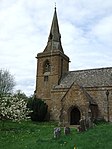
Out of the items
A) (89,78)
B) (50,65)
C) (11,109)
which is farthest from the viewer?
(50,65)

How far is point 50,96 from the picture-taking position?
41125 millimetres

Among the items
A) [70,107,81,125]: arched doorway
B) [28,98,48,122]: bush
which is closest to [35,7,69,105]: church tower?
[28,98,48,122]: bush

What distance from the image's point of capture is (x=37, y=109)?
3784 centimetres

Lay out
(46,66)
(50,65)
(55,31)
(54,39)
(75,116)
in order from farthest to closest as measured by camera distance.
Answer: (55,31), (54,39), (46,66), (50,65), (75,116)

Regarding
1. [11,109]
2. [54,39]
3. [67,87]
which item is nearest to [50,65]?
[54,39]

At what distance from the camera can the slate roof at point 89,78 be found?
37584mm

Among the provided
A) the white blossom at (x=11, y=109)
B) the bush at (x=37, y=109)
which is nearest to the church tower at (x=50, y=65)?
Result: the bush at (x=37, y=109)

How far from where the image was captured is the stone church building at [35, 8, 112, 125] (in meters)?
34.5

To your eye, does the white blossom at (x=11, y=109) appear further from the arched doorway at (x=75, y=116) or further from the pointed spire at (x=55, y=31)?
the pointed spire at (x=55, y=31)

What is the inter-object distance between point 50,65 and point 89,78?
24.6 feet

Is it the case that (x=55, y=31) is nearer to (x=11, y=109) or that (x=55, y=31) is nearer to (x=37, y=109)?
(x=37, y=109)

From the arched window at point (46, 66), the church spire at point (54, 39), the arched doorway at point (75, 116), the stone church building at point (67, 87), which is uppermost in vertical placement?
the church spire at point (54, 39)

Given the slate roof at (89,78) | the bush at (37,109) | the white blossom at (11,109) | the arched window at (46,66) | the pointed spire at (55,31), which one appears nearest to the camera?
the white blossom at (11,109)

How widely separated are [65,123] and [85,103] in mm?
3901
